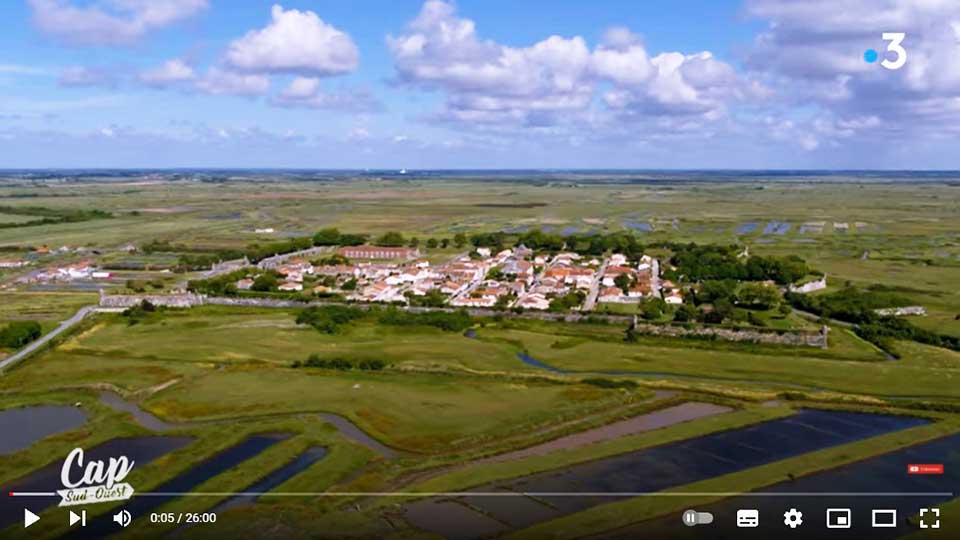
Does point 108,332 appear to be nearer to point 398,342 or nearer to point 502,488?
point 398,342

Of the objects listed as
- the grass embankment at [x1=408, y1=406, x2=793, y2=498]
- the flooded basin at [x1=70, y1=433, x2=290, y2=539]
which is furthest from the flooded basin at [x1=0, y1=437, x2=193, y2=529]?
the grass embankment at [x1=408, y1=406, x2=793, y2=498]

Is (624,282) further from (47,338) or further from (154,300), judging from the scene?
(47,338)

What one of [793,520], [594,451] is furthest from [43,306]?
[793,520]

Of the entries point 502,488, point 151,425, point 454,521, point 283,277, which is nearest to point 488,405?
point 502,488

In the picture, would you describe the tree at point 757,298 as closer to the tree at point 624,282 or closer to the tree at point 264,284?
the tree at point 624,282

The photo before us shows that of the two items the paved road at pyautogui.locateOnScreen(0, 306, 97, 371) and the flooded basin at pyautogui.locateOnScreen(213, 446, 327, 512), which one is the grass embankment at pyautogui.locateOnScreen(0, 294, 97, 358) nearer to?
the paved road at pyautogui.locateOnScreen(0, 306, 97, 371)

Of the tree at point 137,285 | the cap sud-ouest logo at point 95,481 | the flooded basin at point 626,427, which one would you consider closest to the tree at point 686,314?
the flooded basin at point 626,427

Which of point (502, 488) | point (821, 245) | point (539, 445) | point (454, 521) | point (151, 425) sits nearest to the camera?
point (454, 521)
